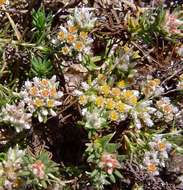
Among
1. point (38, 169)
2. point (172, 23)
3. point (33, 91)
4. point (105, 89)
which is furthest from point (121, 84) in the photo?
point (38, 169)

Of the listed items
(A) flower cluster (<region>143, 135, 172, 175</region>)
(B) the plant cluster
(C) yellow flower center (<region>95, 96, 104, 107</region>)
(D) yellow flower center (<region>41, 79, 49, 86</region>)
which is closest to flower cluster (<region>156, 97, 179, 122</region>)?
(B) the plant cluster

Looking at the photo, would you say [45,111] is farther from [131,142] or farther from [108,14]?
[108,14]

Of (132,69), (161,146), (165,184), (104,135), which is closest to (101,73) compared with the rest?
(132,69)

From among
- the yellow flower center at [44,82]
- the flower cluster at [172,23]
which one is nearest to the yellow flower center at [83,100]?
the yellow flower center at [44,82]

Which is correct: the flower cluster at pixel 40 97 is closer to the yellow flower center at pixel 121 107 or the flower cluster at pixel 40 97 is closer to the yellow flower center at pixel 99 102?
the yellow flower center at pixel 99 102

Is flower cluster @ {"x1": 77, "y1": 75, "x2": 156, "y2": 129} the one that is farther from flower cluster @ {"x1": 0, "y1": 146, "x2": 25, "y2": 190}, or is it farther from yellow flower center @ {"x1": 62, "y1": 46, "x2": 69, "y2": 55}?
flower cluster @ {"x1": 0, "y1": 146, "x2": 25, "y2": 190}

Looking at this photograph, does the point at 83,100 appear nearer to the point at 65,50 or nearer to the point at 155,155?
A: the point at 65,50
